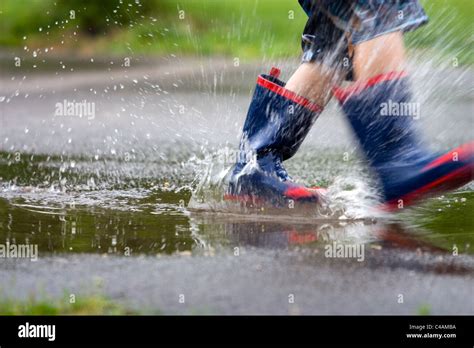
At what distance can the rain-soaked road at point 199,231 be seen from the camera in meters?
3.13

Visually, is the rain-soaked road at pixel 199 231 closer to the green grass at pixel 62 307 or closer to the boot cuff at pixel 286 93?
the green grass at pixel 62 307

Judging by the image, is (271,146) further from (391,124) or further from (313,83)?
(391,124)

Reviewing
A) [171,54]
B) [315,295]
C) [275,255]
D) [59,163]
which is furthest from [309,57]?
[171,54]

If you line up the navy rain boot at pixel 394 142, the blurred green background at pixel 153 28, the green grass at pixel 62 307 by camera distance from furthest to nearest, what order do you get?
the blurred green background at pixel 153 28, the navy rain boot at pixel 394 142, the green grass at pixel 62 307

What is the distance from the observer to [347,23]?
4059mm

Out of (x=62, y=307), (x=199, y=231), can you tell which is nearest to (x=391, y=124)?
(x=199, y=231)

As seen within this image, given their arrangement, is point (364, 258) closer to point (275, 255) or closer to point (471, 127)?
point (275, 255)

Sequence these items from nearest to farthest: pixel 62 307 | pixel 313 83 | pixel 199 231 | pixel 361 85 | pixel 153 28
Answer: pixel 62 307, pixel 199 231, pixel 361 85, pixel 313 83, pixel 153 28

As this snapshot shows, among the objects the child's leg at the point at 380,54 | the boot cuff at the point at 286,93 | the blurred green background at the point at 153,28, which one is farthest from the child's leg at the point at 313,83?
the blurred green background at the point at 153,28

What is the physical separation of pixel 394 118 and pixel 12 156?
2.79 meters

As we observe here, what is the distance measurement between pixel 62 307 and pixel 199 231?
43.0 inches

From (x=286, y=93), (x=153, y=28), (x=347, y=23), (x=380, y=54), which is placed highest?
(x=153, y=28)

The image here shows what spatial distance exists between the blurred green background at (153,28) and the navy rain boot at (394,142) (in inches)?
270

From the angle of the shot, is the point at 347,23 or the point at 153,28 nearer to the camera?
the point at 347,23
